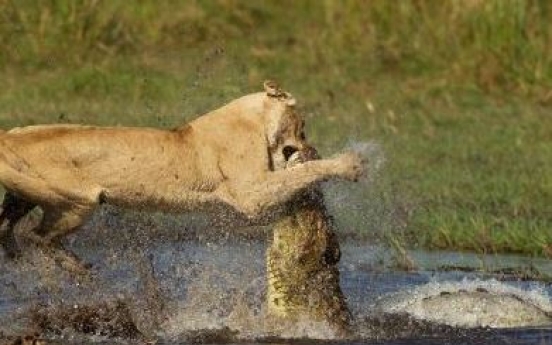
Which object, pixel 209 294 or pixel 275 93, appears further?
pixel 209 294

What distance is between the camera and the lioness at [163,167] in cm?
740

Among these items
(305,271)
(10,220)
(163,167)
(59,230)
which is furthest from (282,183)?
(10,220)

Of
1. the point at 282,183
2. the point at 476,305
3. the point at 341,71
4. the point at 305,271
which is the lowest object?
the point at 341,71

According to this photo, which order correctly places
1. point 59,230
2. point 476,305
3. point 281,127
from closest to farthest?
point 59,230 < point 281,127 < point 476,305

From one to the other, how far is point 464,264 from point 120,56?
5.05 meters

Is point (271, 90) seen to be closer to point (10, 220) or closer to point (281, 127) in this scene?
point (281, 127)

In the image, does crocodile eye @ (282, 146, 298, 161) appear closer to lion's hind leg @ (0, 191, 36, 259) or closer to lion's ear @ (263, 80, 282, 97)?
lion's ear @ (263, 80, 282, 97)

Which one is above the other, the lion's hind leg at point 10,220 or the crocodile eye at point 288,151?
the crocodile eye at point 288,151

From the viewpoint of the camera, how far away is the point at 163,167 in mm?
7688

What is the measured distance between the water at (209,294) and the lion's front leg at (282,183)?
46cm

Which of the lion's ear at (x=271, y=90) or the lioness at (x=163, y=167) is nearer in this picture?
the lioness at (x=163, y=167)

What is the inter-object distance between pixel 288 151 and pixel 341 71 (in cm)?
623

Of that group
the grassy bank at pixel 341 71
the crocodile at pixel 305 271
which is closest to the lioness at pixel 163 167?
the crocodile at pixel 305 271

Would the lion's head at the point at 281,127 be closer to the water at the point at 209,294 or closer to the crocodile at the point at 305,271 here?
the crocodile at the point at 305,271
